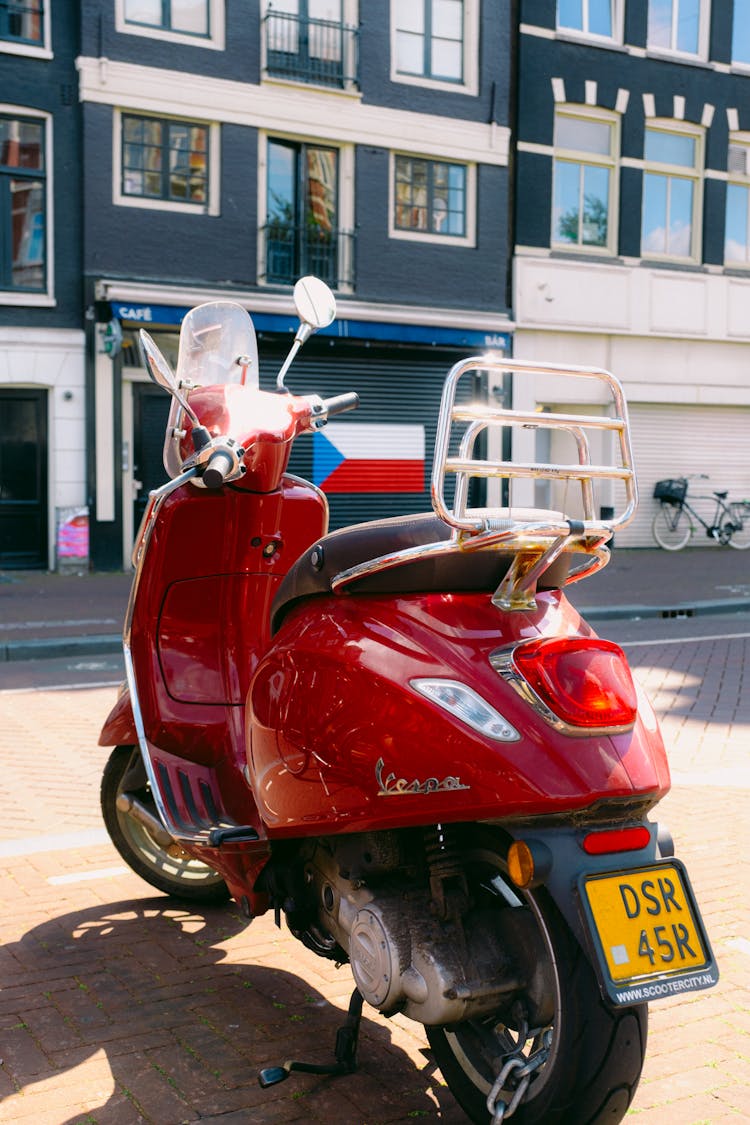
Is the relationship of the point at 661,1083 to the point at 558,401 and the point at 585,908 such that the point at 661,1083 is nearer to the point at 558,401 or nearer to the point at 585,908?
the point at 585,908

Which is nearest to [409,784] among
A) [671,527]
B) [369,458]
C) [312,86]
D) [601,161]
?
[369,458]

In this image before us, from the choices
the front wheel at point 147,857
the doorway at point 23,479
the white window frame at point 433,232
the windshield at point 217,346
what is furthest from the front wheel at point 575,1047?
the white window frame at point 433,232

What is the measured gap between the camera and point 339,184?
18031mm

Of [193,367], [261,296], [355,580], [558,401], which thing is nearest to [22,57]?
[261,296]

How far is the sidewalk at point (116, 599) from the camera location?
380 inches

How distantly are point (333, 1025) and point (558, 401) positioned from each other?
58.3 ft

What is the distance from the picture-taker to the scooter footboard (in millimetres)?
2057

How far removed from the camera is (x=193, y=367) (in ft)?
11.6

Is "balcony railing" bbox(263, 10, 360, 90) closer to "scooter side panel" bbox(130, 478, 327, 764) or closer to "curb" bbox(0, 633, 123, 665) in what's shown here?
"curb" bbox(0, 633, 123, 665)

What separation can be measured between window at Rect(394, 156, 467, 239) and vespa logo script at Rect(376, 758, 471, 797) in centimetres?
1704

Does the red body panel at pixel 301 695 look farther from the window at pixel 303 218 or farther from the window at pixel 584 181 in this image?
the window at pixel 584 181

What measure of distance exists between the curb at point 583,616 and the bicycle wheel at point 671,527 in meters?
7.49

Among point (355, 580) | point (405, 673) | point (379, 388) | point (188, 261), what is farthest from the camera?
point (379, 388)

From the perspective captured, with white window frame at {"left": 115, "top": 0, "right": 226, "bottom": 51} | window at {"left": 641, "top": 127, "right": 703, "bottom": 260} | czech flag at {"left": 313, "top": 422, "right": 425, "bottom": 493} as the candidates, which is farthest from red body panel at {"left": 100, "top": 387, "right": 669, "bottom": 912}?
window at {"left": 641, "top": 127, "right": 703, "bottom": 260}
